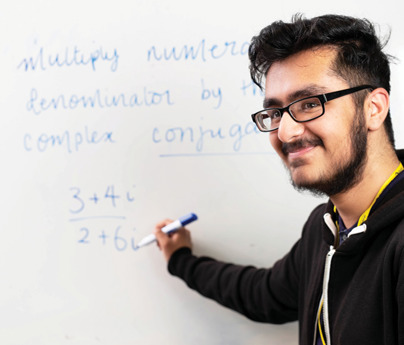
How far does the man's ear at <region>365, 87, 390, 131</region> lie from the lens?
2.26 ft

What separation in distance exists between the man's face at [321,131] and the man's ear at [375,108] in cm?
2

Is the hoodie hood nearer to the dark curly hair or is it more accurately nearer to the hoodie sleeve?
the dark curly hair

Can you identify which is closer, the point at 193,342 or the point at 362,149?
the point at 362,149

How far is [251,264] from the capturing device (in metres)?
0.93

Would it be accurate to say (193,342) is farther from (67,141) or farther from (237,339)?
(67,141)

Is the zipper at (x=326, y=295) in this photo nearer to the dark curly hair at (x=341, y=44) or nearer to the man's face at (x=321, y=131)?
the man's face at (x=321, y=131)

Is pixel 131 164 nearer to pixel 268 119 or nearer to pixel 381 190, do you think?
pixel 268 119

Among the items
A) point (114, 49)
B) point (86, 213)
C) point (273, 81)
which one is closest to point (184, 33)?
point (114, 49)

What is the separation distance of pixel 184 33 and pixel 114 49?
0.14 metres

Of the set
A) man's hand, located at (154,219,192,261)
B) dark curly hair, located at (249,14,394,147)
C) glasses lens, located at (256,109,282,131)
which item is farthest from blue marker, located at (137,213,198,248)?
dark curly hair, located at (249,14,394,147)

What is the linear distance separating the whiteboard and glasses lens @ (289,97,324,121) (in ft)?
0.70

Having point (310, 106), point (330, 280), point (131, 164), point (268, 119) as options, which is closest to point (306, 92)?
point (310, 106)

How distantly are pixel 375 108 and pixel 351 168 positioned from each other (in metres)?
0.10

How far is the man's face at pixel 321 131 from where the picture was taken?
0.67 m
